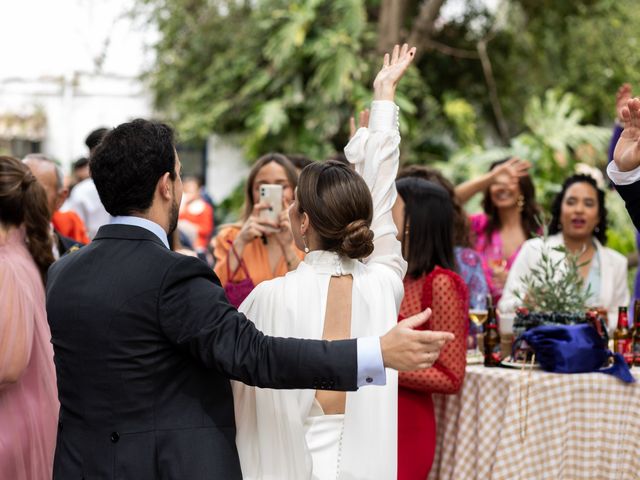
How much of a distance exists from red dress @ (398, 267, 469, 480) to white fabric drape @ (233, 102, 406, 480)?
0.90 metres

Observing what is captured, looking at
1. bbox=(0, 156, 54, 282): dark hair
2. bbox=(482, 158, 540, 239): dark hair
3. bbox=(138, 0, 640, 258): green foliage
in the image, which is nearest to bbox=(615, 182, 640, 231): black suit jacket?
bbox=(0, 156, 54, 282): dark hair

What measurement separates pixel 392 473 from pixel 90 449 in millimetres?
941

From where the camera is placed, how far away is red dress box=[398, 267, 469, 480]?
3.79 meters

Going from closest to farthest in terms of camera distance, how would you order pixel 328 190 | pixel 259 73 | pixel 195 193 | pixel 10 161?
pixel 328 190 → pixel 10 161 → pixel 195 193 → pixel 259 73

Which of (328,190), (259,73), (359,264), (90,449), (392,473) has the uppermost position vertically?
(259,73)

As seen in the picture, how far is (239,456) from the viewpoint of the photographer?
2572 millimetres

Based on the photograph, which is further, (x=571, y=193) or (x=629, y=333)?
(x=571, y=193)

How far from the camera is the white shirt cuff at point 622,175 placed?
3.15 m

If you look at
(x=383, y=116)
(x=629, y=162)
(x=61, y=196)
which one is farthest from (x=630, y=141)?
(x=61, y=196)

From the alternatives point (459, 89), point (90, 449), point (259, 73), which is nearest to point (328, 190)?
point (90, 449)

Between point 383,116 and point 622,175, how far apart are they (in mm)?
867

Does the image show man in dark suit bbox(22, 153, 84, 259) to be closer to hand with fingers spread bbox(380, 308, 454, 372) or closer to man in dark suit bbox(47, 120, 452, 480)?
man in dark suit bbox(47, 120, 452, 480)

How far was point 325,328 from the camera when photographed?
2.71 meters

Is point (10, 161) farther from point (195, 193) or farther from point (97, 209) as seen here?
point (195, 193)
